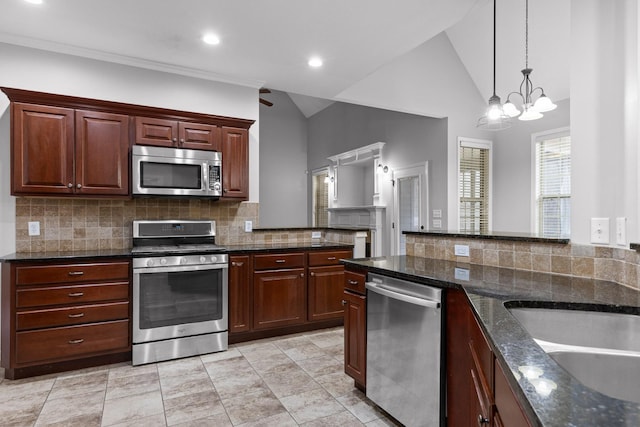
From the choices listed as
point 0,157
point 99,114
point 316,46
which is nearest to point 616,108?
point 316,46

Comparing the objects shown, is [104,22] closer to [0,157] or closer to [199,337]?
[0,157]

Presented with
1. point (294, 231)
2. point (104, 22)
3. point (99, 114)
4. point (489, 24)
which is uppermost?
point (489, 24)

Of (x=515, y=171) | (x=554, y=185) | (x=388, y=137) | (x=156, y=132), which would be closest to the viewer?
(x=156, y=132)

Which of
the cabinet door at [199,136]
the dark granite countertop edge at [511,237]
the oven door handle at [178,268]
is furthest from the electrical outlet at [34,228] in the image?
the dark granite countertop edge at [511,237]

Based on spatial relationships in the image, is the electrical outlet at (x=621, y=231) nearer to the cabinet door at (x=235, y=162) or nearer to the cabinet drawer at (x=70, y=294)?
the cabinet door at (x=235, y=162)

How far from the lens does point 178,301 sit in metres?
3.18

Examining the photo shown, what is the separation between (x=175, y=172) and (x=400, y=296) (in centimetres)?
242

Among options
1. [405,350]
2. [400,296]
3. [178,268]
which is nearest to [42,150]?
[178,268]

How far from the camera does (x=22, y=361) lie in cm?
272

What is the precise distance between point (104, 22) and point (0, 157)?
4.70 feet

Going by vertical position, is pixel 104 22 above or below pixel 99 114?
above

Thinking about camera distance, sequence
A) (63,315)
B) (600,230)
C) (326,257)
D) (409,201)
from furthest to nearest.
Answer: (409,201)
(326,257)
(63,315)
(600,230)

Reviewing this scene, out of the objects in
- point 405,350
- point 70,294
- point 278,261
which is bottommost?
point 405,350

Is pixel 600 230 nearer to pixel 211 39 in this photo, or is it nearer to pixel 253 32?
pixel 253 32
